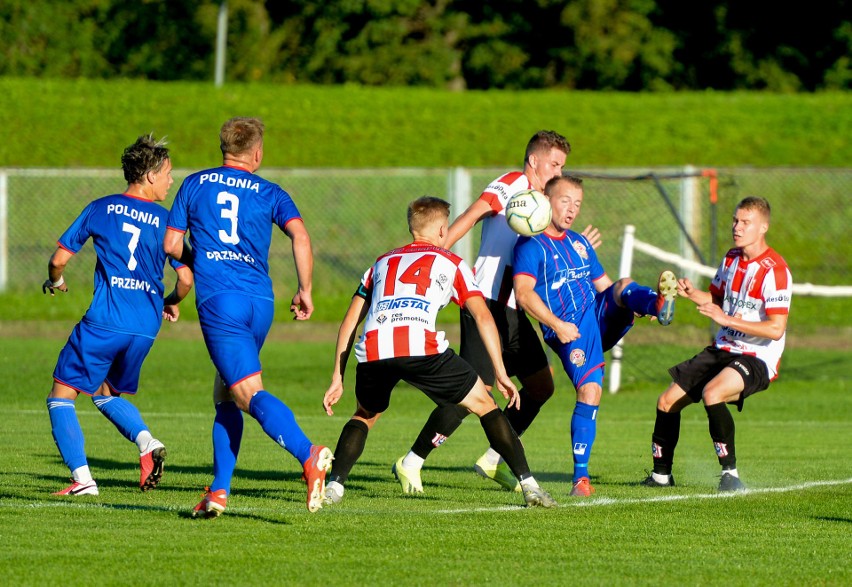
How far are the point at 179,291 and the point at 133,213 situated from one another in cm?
59

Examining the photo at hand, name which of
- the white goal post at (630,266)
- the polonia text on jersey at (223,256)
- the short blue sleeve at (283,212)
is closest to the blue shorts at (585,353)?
the short blue sleeve at (283,212)

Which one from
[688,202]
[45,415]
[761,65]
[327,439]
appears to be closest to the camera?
[327,439]

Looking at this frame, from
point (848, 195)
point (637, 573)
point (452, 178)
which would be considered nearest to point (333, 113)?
point (452, 178)

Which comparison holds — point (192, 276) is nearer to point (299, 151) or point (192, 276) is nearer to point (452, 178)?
point (452, 178)

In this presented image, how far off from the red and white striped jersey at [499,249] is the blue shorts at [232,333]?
81.8 inches

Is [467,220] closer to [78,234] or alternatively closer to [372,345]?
[372,345]

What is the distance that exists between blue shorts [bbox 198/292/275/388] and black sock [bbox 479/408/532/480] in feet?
4.31

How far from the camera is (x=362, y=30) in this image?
126 feet

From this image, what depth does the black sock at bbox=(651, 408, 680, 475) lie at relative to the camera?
848 centimetres

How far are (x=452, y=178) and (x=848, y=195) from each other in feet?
29.1

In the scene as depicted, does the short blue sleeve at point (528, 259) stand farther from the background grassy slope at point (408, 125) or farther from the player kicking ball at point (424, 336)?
the background grassy slope at point (408, 125)

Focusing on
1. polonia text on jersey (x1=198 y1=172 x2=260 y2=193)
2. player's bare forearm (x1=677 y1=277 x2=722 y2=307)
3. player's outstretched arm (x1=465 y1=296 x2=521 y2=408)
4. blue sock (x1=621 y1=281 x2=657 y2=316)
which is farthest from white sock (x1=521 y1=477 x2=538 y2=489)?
polonia text on jersey (x1=198 y1=172 x2=260 y2=193)

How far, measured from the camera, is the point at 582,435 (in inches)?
321

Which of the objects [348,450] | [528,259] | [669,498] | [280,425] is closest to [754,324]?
[669,498]
